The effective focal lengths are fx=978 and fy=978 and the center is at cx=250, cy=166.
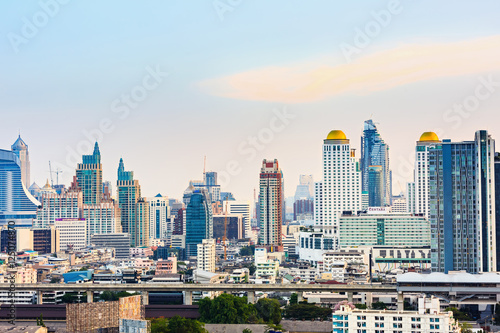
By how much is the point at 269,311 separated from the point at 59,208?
331 feet

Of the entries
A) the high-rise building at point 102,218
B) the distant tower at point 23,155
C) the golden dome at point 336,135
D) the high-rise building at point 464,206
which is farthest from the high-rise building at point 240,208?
the high-rise building at point 464,206

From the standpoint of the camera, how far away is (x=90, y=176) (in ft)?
508

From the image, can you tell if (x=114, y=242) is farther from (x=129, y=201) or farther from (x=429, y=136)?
(x=429, y=136)

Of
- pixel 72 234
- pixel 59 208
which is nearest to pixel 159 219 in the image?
pixel 59 208

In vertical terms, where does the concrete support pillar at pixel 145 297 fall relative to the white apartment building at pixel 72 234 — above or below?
below

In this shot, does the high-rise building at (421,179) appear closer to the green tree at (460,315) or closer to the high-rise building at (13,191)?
the green tree at (460,315)

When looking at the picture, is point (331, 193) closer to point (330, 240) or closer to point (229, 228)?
point (330, 240)

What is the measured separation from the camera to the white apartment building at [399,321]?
35656mm

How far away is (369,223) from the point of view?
92.2m

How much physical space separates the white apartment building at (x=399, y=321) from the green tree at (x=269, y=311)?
38.2 ft

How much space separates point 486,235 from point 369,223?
33.3 m

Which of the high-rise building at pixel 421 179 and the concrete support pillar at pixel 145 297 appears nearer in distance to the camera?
the concrete support pillar at pixel 145 297

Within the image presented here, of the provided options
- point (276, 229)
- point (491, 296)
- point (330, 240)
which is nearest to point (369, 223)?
point (330, 240)

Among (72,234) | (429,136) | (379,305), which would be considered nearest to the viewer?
(379,305)
